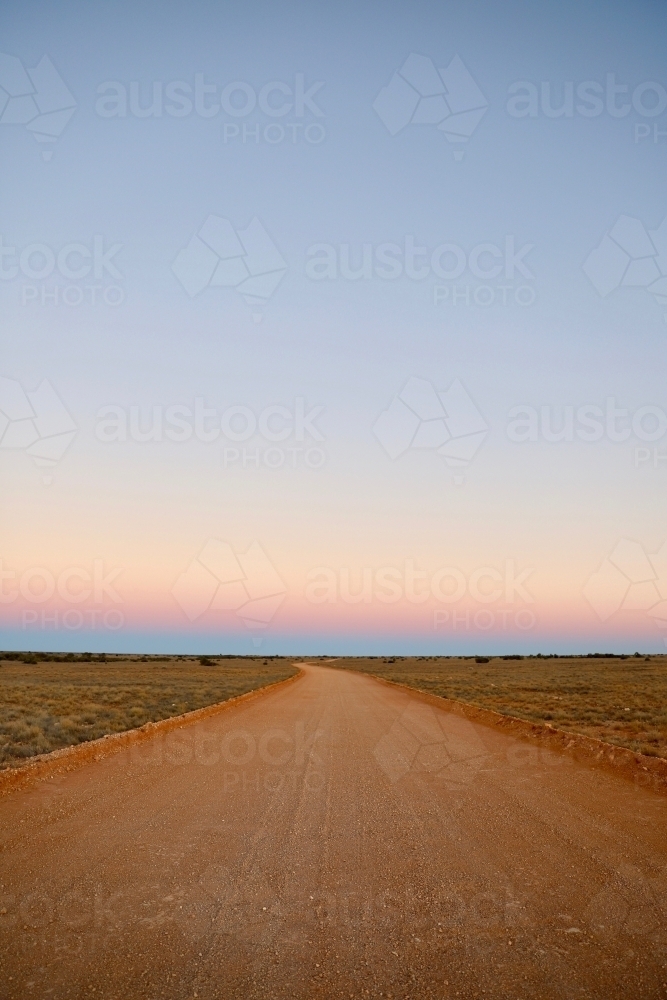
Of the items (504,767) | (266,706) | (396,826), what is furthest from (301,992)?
(266,706)

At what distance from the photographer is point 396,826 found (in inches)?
310

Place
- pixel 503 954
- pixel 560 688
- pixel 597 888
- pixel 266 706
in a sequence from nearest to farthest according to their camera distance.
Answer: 1. pixel 503 954
2. pixel 597 888
3. pixel 266 706
4. pixel 560 688

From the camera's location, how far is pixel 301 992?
13.0ft

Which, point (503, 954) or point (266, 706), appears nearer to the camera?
point (503, 954)

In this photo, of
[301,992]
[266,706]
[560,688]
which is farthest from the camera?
[560,688]

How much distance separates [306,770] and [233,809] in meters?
3.29

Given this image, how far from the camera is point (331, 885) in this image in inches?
228

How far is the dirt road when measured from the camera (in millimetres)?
4156

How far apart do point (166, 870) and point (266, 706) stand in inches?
818

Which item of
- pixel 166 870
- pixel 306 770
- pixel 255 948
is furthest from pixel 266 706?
pixel 255 948

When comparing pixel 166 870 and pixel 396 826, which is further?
pixel 396 826

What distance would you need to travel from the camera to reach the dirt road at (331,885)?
4156mm

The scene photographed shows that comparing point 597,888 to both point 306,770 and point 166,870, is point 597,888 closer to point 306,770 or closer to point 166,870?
point 166,870

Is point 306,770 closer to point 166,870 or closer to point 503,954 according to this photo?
point 166,870
